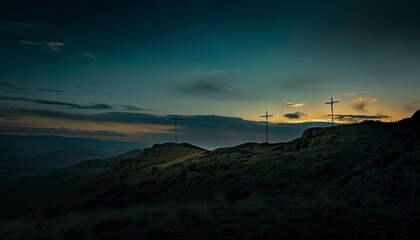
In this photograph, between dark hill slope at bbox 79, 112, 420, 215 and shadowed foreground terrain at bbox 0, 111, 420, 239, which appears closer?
shadowed foreground terrain at bbox 0, 111, 420, 239

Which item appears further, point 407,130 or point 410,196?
point 407,130

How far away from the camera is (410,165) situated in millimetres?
20172

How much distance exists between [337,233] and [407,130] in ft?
144

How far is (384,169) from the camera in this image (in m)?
20.2

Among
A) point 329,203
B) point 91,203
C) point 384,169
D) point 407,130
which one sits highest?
point 407,130

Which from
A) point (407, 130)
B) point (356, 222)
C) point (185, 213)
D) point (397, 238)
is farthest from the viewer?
point (407, 130)

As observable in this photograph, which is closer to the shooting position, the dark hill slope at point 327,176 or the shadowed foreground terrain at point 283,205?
the shadowed foreground terrain at point 283,205

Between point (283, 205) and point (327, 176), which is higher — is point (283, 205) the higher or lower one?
the lower one

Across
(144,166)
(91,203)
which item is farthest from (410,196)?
(144,166)

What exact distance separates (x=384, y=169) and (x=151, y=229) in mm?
17040

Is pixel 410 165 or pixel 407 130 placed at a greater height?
pixel 407 130

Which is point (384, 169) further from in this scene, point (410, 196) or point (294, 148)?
point (294, 148)

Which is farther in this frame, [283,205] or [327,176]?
[327,176]

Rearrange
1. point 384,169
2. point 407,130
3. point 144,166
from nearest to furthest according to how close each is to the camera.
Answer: point 384,169 < point 407,130 < point 144,166
